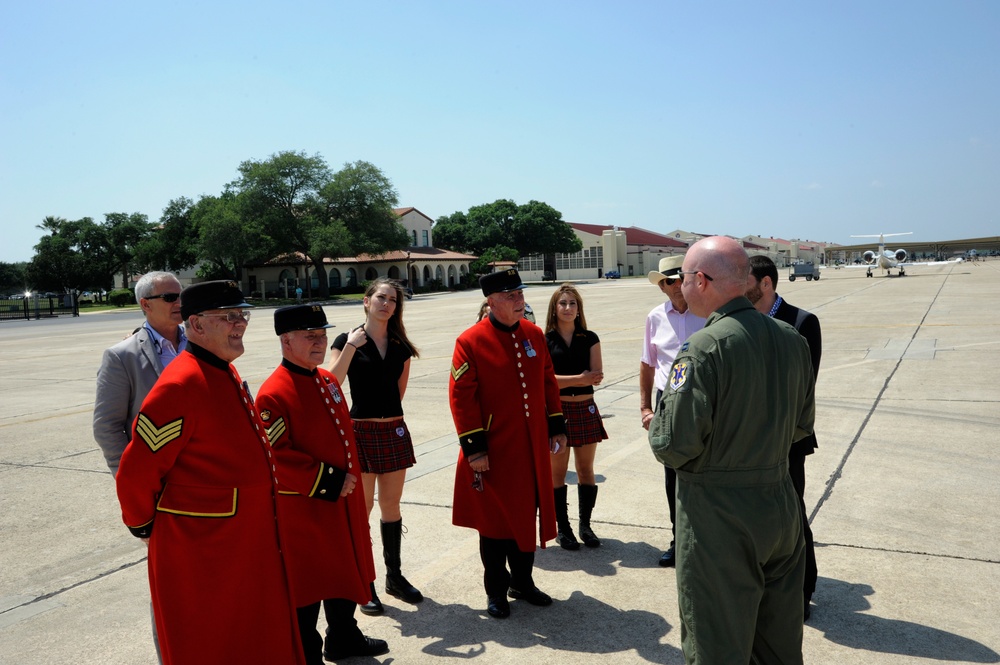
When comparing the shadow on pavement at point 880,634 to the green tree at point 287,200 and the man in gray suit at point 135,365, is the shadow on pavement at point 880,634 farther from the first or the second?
the green tree at point 287,200

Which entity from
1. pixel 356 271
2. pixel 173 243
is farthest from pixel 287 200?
pixel 173 243

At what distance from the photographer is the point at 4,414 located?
1171cm

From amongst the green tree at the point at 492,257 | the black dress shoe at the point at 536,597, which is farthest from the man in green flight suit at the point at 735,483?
the green tree at the point at 492,257

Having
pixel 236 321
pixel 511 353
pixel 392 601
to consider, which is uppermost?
pixel 236 321

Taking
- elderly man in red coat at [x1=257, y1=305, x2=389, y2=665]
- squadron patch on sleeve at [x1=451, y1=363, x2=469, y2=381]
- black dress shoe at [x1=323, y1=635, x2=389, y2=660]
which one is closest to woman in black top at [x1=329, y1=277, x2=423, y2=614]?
squadron patch on sleeve at [x1=451, y1=363, x2=469, y2=381]

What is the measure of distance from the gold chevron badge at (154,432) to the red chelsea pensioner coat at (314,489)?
0.74m

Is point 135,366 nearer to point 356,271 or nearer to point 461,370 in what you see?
point 461,370

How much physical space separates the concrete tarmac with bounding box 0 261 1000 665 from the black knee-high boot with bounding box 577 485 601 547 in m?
0.10

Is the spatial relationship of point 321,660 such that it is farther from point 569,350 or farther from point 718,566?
point 569,350

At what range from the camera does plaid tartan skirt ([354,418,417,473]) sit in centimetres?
467

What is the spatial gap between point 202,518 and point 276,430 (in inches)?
28.3

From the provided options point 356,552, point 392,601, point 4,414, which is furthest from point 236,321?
point 4,414

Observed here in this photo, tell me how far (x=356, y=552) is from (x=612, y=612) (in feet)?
5.43

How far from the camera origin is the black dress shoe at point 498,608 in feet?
14.0
